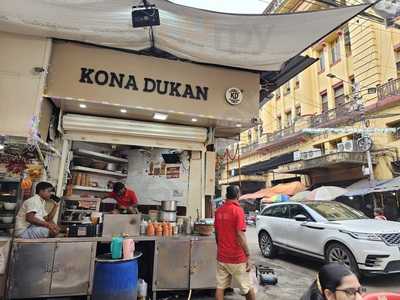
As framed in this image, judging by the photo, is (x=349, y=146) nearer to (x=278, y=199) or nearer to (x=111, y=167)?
(x=278, y=199)

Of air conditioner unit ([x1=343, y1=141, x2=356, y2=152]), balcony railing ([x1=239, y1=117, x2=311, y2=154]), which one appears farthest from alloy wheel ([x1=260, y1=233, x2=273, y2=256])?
balcony railing ([x1=239, y1=117, x2=311, y2=154])

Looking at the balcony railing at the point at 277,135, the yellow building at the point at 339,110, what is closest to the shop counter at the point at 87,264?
the yellow building at the point at 339,110

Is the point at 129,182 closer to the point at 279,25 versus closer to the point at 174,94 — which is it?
the point at 174,94

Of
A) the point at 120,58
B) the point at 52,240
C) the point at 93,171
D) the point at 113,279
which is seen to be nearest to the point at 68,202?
the point at 93,171

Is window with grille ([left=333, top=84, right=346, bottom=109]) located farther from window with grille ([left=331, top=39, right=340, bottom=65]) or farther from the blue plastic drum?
the blue plastic drum

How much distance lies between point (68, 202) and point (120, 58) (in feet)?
10.8

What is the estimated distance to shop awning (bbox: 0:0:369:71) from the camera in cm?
365

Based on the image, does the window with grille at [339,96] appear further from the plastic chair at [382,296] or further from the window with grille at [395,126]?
the plastic chair at [382,296]

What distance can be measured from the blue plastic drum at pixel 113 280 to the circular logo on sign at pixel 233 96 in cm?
314

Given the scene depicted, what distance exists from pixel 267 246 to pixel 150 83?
652 centimetres

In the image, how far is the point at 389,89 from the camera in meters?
13.9

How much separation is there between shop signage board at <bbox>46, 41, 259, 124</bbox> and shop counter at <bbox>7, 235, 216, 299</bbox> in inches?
87.8

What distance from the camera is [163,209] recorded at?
213 inches

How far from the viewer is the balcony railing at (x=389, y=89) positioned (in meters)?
13.5
